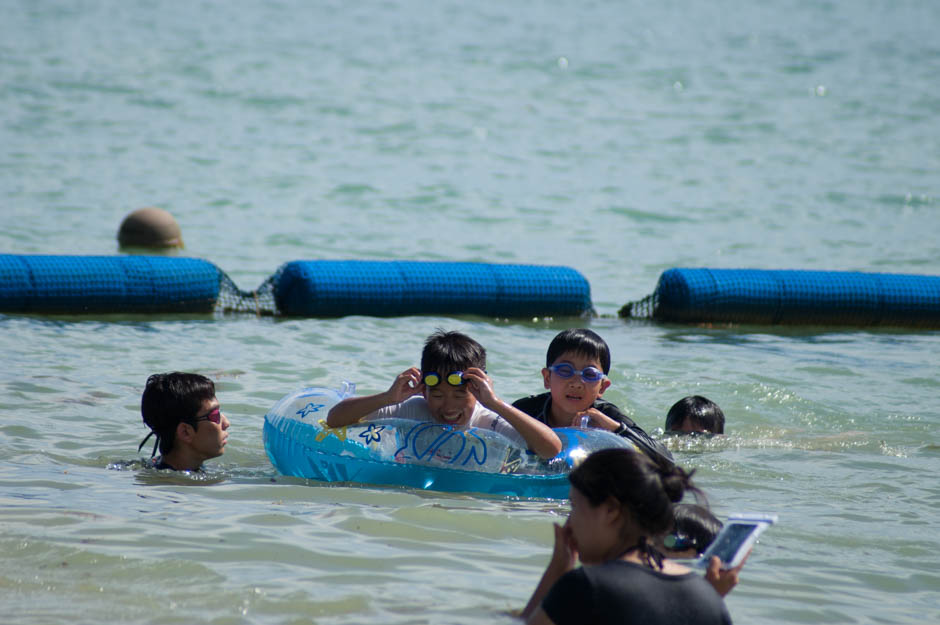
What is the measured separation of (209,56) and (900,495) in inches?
979

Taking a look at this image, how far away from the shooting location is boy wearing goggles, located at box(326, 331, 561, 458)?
14.4 ft

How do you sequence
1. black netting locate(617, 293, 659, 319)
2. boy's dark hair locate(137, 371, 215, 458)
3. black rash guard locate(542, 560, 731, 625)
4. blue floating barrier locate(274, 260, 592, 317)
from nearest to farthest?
black rash guard locate(542, 560, 731, 625)
boy's dark hair locate(137, 371, 215, 458)
blue floating barrier locate(274, 260, 592, 317)
black netting locate(617, 293, 659, 319)

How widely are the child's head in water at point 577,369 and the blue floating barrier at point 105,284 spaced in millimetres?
4891

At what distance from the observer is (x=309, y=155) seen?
66.6 ft

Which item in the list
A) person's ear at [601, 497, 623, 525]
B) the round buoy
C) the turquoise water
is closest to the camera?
person's ear at [601, 497, 623, 525]

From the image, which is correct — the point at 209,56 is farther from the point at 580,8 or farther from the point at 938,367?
the point at 938,367

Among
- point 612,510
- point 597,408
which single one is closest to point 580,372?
point 597,408

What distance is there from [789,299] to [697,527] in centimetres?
A: 636

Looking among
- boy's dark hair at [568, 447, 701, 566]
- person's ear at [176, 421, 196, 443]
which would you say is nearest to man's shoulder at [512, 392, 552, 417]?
person's ear at [176, 421, 196, 443]

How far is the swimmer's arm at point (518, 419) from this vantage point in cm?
432

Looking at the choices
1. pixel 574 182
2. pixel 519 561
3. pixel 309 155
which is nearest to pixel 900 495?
pixel 519 561

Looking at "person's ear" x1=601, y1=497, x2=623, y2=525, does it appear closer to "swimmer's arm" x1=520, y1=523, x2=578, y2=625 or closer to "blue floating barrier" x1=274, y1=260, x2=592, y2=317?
"swimmer's arm" x1=520, y1=523, x2=578, y2=625

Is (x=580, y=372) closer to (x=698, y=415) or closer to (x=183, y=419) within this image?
(x=698, y=415)

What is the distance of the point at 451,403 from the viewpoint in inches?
179
